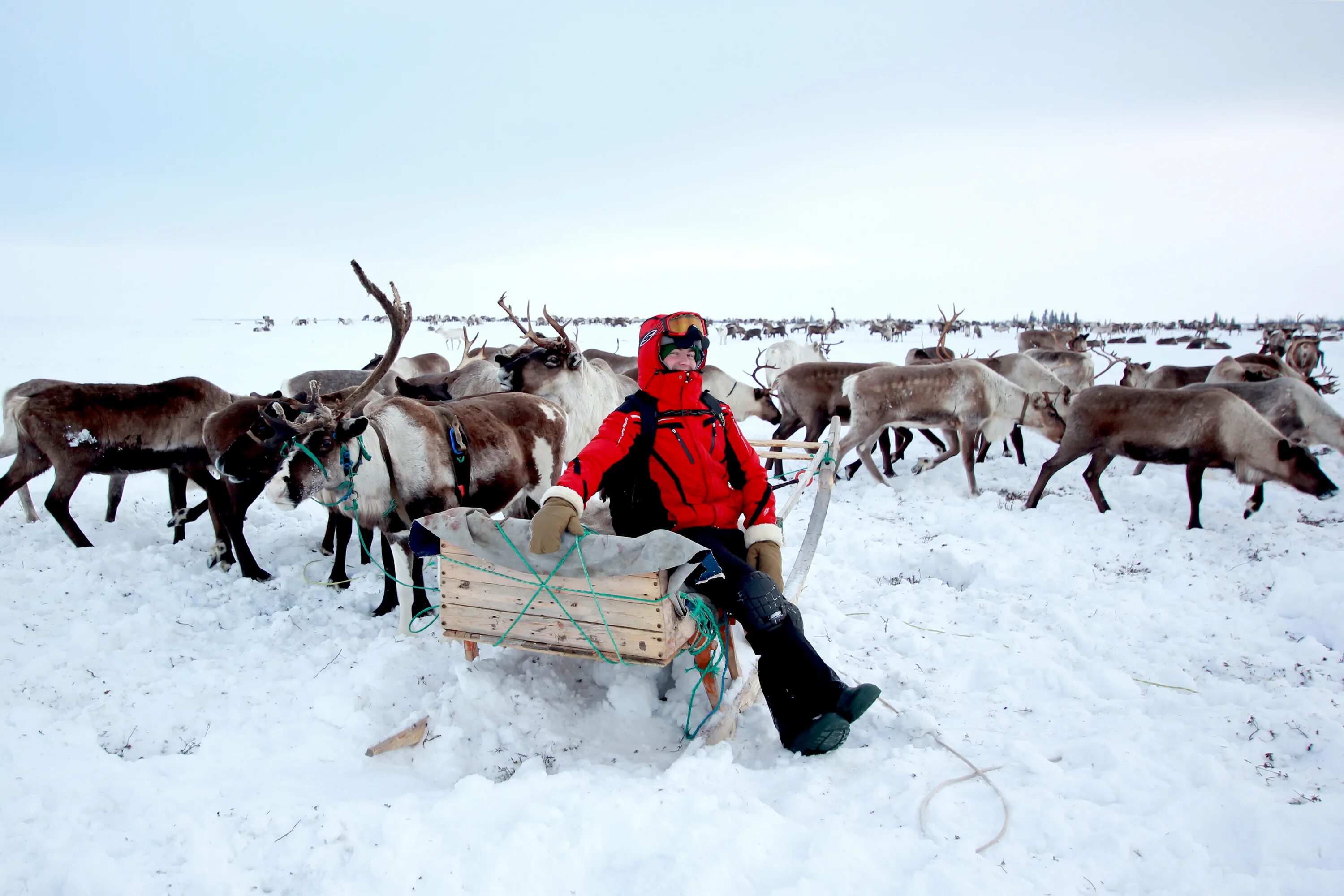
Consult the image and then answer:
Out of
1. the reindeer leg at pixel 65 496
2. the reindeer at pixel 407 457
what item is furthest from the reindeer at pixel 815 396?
the reindeer leg at pixel 65 496

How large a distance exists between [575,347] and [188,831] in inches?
214

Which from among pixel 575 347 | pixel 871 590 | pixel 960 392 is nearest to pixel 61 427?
pixel 575 347

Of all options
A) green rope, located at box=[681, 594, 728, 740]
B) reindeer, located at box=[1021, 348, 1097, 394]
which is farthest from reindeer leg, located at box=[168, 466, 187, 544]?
reindeer, located at box=[1021, 348, 1097, 394]

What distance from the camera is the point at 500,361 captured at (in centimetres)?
690

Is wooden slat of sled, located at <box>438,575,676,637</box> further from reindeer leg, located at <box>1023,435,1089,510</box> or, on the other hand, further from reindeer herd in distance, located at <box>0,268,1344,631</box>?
reindeer leg, located at <box>1023,435,1089,510</box>

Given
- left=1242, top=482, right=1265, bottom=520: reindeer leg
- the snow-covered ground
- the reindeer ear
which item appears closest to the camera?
the snow-covered ground

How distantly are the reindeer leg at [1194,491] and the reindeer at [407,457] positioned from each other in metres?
5.90

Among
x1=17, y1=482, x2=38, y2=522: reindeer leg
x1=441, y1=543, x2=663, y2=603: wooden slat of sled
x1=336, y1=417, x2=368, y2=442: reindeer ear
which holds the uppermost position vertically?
x1=336, y1=417, x2=368, y2=442: reindeer ear

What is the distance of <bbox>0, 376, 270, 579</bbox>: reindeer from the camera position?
16.4 ft

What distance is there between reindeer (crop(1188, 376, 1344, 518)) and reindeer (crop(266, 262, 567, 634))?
799cm

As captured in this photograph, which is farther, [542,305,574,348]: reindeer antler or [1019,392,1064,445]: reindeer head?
[1019,392,1064,445]: reindeer head

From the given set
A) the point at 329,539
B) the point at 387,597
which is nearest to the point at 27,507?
the point at 329,539

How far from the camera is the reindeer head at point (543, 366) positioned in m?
6.87

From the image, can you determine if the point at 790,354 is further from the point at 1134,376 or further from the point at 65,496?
the point at 65,496
